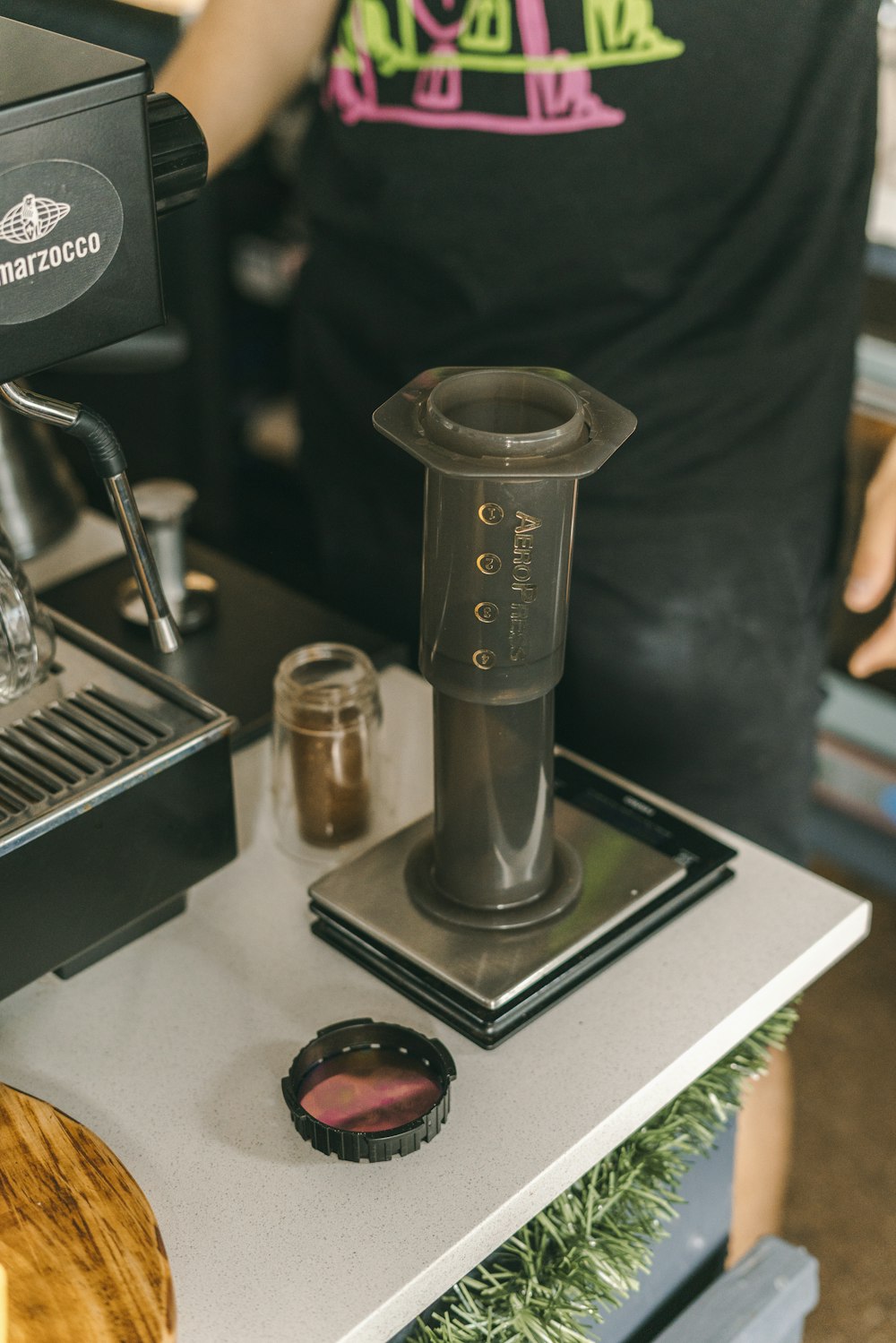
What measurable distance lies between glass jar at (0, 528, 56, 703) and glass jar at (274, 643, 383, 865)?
0.16 m

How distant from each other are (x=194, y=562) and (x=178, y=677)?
187 millimetres

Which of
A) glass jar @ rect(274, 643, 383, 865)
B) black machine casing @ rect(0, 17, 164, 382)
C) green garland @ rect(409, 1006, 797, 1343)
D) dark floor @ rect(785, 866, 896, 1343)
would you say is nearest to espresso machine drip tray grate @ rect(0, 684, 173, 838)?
glass jar @ rect(274, 643, 383, 865)

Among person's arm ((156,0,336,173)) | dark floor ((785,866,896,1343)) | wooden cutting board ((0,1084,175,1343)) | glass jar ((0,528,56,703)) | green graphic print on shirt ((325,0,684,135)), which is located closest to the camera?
wooden cutting board ((0,1084,175,1343))

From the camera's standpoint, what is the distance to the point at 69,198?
0.67 meters

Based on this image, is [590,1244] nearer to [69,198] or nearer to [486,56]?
[69,198]

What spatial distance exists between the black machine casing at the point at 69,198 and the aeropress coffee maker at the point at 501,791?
0.16 metres

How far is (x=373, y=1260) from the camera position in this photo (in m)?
0.69

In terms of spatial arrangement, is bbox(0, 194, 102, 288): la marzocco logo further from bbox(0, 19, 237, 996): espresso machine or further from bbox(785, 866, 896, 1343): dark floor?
bbox(785, 866, 896, 1343): dark floor

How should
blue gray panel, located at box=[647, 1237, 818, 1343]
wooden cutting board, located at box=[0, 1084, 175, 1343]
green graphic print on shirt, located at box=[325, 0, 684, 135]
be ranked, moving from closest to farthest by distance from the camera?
wooden cutting board, located at box=[0, 1084, 175, 1343], blue gray panel, located at box=[647, 1237, 818, 1343], green graphic print on shirt, located at box=[325, 0, 684, 135]

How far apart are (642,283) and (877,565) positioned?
328 mm

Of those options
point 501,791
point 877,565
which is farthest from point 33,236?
point 877,565

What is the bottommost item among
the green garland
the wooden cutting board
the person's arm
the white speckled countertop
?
the green garland

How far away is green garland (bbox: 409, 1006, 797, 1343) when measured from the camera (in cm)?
80

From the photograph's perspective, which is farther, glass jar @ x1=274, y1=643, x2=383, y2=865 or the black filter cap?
glass jar @ x1=274, y1=643, x2=383, y2=865
